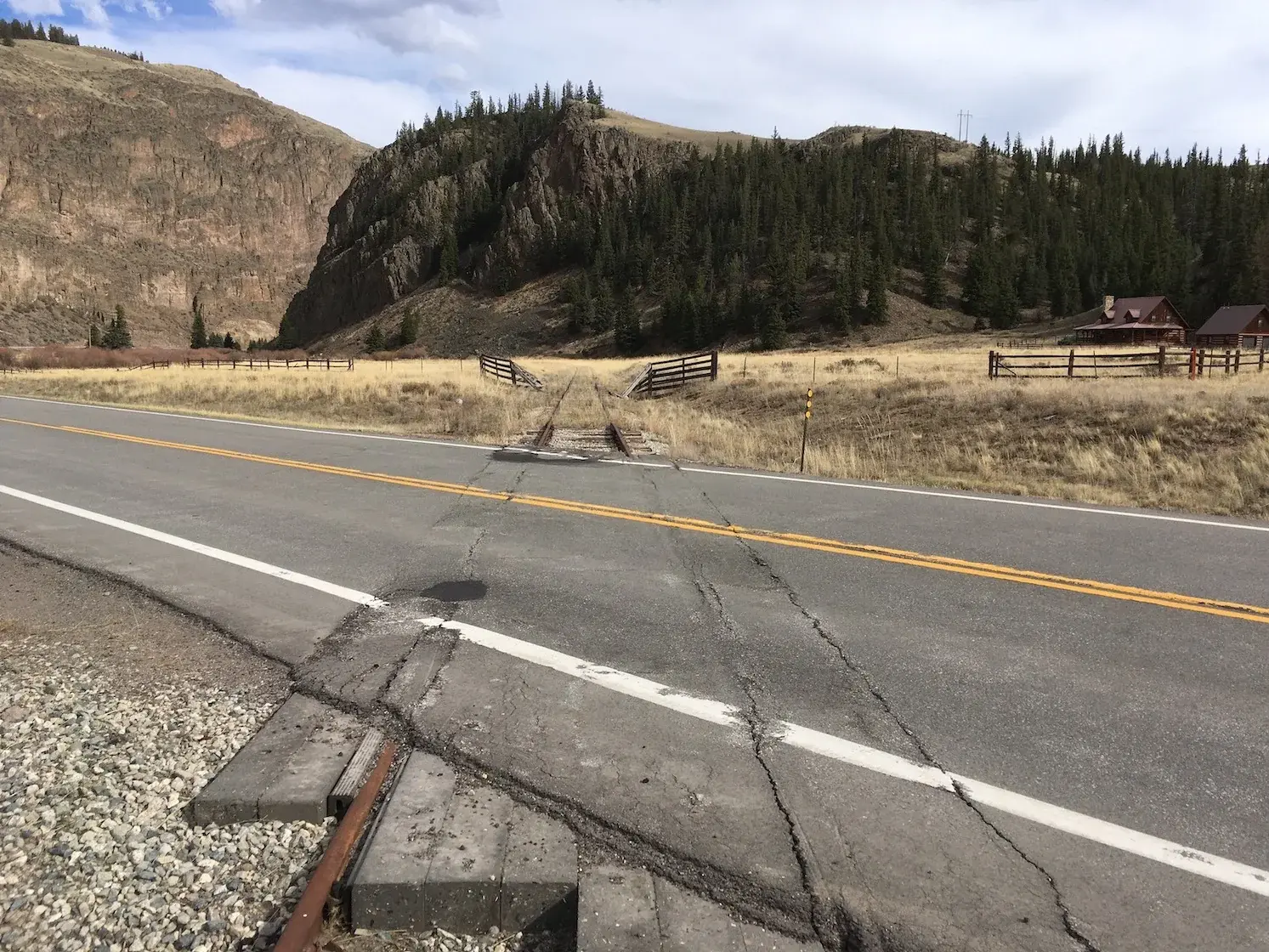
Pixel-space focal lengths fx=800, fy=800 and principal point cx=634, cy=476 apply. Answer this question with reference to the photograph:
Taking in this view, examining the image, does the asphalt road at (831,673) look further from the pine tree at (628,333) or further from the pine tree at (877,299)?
the pine tree at (628,333)

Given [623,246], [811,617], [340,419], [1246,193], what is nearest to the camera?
[811,617]

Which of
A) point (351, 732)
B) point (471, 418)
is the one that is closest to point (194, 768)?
point (351, 732)

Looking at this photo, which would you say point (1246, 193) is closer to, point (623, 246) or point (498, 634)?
point (623, 246)

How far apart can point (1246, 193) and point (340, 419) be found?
12863 cm

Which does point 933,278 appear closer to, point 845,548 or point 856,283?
point 856,283

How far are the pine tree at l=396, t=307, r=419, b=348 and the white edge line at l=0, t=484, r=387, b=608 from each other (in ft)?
343

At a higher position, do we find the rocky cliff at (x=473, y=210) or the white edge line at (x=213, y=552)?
the rocky cliff at (x=473, y=210)

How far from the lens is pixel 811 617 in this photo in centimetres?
532

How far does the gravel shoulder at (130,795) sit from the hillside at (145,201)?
483ft

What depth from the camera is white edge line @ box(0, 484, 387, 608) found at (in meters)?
5.94

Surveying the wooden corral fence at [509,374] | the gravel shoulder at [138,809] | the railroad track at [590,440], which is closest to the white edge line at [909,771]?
the gravel shoulder at [138,809]

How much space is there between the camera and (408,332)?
110 metres

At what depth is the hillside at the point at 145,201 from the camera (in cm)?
14125

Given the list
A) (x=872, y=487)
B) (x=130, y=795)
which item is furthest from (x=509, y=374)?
(x=130, y=795)
